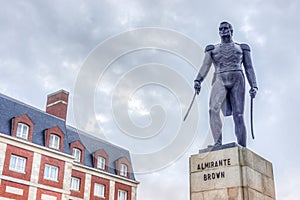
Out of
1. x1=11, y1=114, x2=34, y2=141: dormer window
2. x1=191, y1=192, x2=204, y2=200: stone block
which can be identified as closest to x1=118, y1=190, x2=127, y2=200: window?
x1=11, y1=114, x2=34, y2=141: dormer window

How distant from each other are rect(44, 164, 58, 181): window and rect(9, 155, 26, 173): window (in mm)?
2555

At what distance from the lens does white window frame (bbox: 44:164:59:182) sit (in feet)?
119

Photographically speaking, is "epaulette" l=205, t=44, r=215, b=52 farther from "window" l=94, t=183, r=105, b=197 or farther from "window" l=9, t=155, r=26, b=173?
"window" l=94, t=183, r=105, b=197

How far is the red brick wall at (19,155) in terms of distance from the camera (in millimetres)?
32656

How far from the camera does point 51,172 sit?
120ft

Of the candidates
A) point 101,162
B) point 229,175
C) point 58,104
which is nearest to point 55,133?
point 58,104

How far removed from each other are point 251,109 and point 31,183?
27668 millimetres

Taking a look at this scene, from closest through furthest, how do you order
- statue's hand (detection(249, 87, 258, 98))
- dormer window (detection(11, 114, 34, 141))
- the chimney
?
statue's hand (detection(249, 87, 258, 98)) < dormer window (detection(11, 114, 34, 141)) < the chimney

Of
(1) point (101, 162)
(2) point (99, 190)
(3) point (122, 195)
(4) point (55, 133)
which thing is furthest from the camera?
(3) point (122, 195)

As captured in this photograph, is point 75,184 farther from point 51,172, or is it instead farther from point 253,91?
point 253,91

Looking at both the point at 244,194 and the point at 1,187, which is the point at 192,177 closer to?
the point at 244,194

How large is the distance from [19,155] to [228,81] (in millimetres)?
27169

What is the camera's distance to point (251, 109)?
1179 centimetres

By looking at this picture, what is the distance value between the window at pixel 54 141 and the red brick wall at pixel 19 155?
2961 mm
